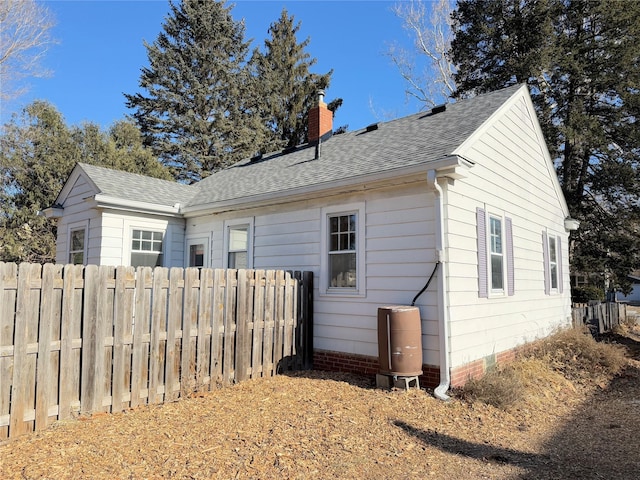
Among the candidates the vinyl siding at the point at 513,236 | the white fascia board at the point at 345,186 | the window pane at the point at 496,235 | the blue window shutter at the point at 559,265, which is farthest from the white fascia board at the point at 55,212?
the blue window shutter at the point at 559,265

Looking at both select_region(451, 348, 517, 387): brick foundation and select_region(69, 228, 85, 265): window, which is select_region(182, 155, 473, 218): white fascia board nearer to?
select_region(69, 228, 85, 265): window

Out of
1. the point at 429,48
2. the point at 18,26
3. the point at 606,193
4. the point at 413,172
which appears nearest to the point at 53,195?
the point at 18,26

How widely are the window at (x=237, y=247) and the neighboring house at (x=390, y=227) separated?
34 mm

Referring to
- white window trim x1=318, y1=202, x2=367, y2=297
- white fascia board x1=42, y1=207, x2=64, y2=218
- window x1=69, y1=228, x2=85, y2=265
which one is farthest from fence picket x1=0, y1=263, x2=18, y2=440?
white fascia board x1=42, y1=207, x2=64, y2=218

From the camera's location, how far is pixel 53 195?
1970cm

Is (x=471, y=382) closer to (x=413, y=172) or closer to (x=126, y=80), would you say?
(x=413, y=172)

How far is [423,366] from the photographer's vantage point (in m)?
6.35

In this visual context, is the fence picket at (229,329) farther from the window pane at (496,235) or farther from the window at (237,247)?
the window pane at (496,235)

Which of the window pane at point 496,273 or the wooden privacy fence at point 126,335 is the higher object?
the window pane at point 496,273

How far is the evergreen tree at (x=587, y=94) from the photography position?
52.7ft

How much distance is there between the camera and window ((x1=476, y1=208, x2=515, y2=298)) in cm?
732

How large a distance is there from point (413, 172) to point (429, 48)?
21595 millimetres

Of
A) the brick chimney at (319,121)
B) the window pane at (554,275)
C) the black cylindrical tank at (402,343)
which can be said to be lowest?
the black cylindrical tank at (402,343)

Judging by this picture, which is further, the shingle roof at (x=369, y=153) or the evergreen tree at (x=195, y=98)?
the evergreen tree at (x=195, y=98)
